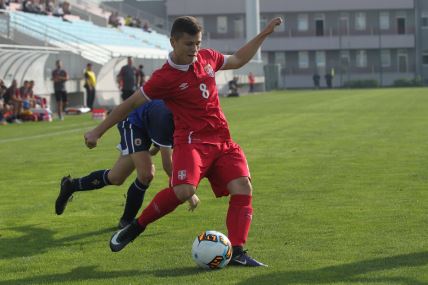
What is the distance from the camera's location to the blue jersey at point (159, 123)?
8.11 meters

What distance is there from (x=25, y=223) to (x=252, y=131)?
45.5ft

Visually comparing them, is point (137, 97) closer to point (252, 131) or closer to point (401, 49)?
point (252, 131)

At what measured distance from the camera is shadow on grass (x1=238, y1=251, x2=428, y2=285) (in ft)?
20.8

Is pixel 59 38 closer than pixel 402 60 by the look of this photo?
Yes

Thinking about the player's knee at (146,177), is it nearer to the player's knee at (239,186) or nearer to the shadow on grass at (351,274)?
the player's knee at (239,186)

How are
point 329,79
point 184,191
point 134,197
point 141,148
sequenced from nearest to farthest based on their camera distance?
point 184,191 < point 141,148 < point 134,197 < point 329,79

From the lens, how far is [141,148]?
8352 mm

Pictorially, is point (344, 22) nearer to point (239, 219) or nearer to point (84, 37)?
point (84, 37)

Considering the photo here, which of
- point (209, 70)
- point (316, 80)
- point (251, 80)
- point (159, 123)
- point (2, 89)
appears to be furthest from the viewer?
point (316, 80)

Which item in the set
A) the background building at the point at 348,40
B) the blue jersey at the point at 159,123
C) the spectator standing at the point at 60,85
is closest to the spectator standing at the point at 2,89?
the spectator standing at the point at 60,85

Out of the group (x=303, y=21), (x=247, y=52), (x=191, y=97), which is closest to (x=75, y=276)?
(x=191, y=97)

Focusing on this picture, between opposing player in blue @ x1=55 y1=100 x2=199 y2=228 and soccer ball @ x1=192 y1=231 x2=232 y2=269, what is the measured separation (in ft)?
2.59

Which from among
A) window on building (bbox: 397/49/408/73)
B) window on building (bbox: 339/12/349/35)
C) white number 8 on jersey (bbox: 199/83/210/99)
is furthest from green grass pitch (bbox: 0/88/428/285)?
window on building (bbox: 339/12/349/35)

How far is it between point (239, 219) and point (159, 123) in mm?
1436
